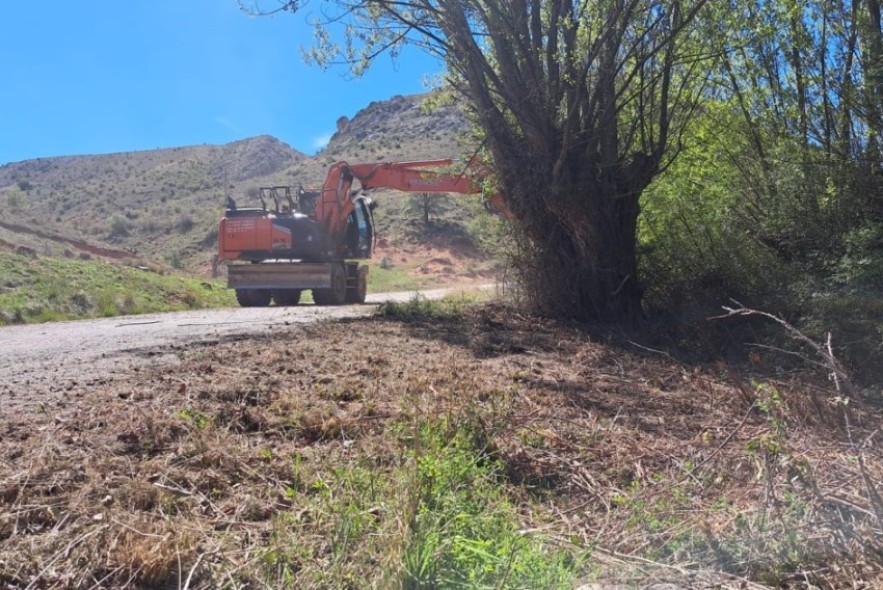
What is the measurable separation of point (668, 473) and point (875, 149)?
6.17 m

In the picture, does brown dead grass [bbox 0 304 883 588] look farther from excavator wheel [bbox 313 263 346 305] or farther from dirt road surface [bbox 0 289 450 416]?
excavator wheel [bbox 313 263 346 305]

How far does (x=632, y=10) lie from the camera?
30.7ft

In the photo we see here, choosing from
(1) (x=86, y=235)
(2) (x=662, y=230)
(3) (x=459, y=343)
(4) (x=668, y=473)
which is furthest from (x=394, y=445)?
(1) (x=86, y=235)

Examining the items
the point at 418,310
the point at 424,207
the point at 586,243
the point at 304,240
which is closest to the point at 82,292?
the point at 304,240

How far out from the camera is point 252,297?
64.0 feet

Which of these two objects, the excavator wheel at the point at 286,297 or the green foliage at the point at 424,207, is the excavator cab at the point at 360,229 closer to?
the excavator wheel at the point at 286,297

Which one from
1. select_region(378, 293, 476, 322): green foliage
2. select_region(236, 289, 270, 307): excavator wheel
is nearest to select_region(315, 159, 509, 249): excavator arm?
select_region(236, 289, 270, 307): excavator wheel

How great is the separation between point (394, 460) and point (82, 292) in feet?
52.5

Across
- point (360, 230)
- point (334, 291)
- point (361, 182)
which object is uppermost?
point (361, 182)

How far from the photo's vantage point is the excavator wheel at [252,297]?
63.6 feet

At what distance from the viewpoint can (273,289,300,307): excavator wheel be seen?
1966 centimetres

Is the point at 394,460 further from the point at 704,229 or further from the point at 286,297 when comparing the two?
the point at 286,297

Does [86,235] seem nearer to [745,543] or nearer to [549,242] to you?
[549,242]

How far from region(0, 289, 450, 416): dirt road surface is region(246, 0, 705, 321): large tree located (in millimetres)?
3778
